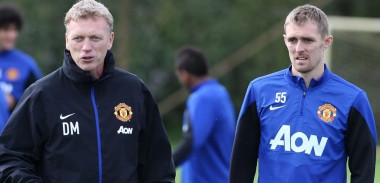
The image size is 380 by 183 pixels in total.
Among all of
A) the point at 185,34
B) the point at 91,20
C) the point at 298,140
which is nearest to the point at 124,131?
the point at 91,20

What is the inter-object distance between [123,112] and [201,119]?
10.6 feet

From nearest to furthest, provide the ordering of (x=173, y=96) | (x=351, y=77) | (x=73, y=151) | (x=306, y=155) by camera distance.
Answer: (x=73, y=151) < (x=306, y=155) < (x=351, y=77) < (x=173, y=96)

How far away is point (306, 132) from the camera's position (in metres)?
5.51

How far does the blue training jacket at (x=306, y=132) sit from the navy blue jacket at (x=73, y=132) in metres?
0.79

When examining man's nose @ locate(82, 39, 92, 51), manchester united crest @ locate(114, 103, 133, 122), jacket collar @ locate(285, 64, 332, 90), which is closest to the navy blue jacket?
manchester united crest @ locate(114, 103, 133, 122)

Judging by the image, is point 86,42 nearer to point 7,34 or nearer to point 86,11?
point 86,11

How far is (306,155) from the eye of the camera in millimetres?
5484

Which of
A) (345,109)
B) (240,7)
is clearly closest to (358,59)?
(240,7)

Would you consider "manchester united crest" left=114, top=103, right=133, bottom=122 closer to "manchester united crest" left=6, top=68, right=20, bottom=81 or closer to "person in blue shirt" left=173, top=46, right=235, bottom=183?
"person in blue shirt" left=173, top=46, right=235, bottom=183

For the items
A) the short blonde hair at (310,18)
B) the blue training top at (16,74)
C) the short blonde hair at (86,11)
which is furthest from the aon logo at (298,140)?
the blue training top at (16,74)

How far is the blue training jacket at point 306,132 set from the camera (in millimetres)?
5477

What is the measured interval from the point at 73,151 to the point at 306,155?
4.36 feet

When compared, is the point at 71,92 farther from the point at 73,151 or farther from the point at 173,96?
the point at 173,96

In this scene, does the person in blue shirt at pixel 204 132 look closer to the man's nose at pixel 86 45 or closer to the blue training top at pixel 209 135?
the blue training top at pixel 209 135
